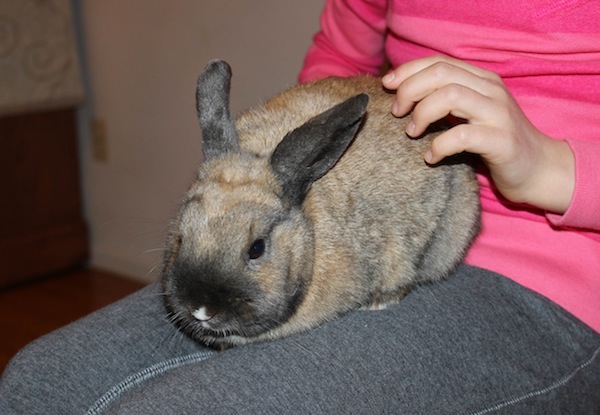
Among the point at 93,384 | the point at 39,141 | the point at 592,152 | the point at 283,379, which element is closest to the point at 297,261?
the point at 283,379

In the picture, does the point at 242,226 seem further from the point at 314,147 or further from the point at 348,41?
the point at 348,41


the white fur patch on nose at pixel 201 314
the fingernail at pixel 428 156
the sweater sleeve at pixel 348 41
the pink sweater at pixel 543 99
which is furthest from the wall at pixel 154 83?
the white fur patch on nose at pixel 201 314

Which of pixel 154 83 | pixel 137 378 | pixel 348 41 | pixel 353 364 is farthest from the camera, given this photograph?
pixel 154 83

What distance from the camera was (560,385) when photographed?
1.07 meters

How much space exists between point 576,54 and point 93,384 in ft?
2.59

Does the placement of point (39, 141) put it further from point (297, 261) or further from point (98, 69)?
point (297, 261)

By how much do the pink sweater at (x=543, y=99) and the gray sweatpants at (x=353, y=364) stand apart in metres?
0.04

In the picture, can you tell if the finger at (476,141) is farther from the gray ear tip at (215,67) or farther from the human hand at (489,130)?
the gray ear tip at (215,67)

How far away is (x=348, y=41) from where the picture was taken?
147cm

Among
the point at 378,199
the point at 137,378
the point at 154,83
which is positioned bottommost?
the point at 154,83

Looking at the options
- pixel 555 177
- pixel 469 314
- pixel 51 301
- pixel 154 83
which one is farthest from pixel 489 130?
pixel 51 301

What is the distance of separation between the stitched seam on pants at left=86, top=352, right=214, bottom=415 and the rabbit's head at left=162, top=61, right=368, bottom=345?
4 cm

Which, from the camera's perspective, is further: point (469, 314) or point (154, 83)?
point (154, 83)

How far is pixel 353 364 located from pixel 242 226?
222mm
